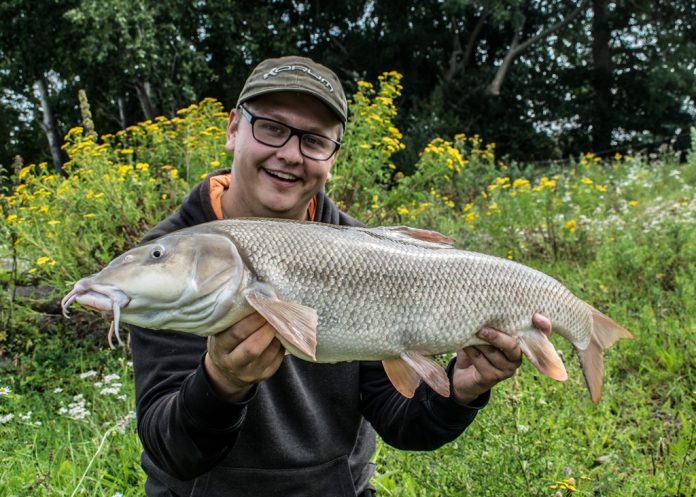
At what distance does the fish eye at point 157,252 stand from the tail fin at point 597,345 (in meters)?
1.28

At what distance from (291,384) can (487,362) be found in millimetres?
583

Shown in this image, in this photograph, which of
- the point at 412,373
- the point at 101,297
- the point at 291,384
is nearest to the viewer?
the point at 101,297

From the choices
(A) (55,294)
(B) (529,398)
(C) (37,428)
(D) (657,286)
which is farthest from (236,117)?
(D) (657,286)

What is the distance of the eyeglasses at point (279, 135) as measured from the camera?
1961 millimetres

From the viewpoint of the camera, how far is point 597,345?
6.42 ft

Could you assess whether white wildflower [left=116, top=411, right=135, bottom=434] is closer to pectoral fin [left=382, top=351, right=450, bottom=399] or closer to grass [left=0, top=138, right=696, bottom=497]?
grass [left=0, top=138, right=696, bottom=497]

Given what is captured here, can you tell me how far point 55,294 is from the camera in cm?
379

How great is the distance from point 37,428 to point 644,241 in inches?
157

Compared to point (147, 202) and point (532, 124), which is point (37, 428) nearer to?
point (147, 202)

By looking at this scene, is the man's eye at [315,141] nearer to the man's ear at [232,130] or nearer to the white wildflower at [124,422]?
the man's ear at [232,130]

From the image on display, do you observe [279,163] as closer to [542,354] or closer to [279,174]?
[279,174]

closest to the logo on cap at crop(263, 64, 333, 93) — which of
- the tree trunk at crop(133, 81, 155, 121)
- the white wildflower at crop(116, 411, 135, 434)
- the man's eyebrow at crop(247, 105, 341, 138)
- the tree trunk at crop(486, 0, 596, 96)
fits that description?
the man's eyebrow at crop(247, 105, 341, 138)

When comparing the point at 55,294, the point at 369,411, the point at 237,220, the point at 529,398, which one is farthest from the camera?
the point at 55,294

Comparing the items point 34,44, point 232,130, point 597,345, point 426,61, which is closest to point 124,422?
point 232,130
